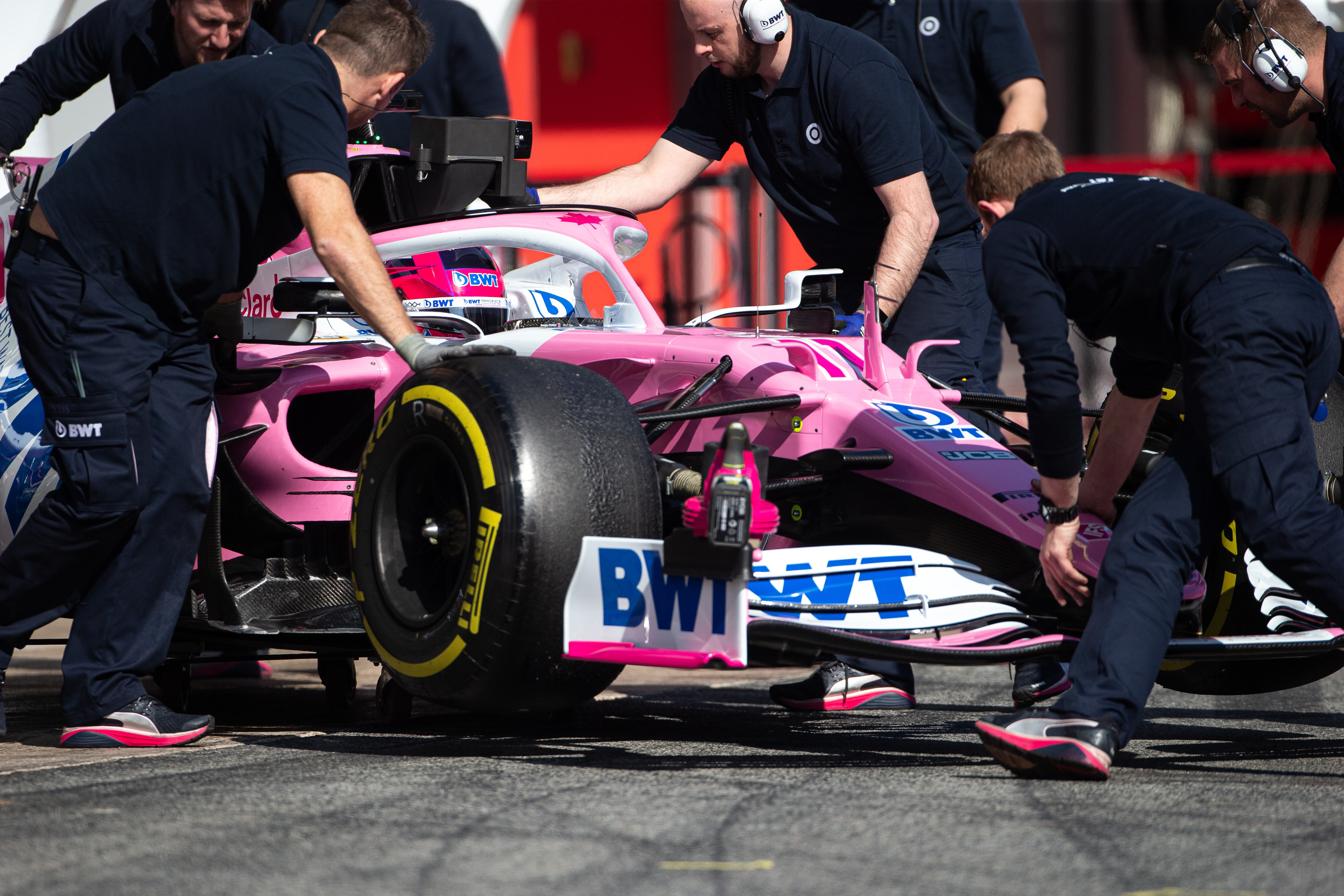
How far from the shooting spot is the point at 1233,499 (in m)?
3.58

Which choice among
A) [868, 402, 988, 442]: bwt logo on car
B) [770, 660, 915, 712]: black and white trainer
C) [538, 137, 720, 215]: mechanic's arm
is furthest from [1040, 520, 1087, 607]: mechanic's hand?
[538, 137, 720, 215]: mechanic's arm

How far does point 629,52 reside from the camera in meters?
15.0

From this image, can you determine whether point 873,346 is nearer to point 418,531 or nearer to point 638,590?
point 638,590

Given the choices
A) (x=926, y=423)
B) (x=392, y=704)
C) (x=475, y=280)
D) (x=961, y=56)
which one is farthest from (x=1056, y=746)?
(x=961, y=56)

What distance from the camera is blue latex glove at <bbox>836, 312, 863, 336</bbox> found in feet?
15.6

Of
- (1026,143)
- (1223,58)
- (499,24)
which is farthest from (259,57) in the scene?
(499,24)

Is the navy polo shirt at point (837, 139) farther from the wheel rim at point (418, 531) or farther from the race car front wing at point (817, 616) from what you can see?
the wheel rim at point (418, 531)

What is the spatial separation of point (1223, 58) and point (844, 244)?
157cm

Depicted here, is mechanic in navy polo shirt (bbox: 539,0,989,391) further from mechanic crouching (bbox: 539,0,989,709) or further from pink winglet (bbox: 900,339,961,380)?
pink winglet (bbox: 900,339,961,380)

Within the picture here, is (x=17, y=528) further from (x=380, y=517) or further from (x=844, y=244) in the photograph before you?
(x=844, y=244)

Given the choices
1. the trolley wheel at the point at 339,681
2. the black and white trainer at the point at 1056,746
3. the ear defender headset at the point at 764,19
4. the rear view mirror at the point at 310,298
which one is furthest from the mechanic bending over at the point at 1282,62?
the trolley wheel at the point at 339,681

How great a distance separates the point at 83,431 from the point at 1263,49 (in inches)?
128

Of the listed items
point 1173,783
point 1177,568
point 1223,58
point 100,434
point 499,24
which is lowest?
point 1173,783

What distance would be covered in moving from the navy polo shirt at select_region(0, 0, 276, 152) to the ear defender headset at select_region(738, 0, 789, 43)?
1.59 metres
